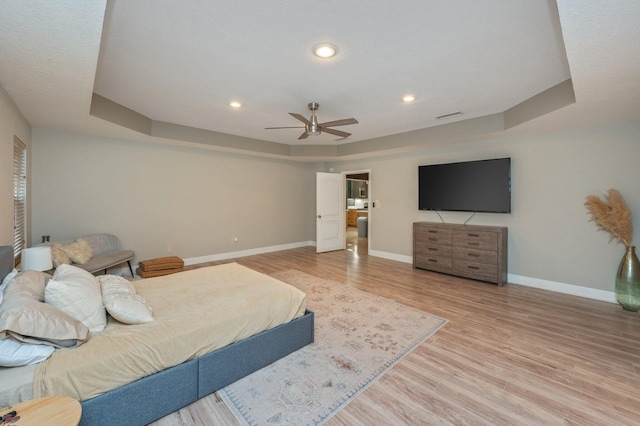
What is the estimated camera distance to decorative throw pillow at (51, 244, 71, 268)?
3477mm

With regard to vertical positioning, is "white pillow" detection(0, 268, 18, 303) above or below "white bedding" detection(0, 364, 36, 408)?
above

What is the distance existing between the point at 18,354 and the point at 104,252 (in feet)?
11.5

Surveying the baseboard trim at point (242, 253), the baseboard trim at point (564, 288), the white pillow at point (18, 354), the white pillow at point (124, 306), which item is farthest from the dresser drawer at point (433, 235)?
the white pillow at point (18, 354)

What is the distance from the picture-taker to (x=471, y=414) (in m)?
1.79

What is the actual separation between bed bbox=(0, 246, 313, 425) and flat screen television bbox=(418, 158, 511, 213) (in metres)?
3.77

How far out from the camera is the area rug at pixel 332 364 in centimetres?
184

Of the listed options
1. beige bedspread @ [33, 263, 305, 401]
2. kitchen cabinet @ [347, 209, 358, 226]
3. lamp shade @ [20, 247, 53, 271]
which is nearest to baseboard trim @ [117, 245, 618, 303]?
lamp shade @ [20, 247, 53, 271]

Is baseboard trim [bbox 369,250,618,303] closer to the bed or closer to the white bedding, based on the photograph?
the bed

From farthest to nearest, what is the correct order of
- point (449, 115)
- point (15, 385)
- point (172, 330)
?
point (449, 115)
point (172, 330)
point (15, 385)

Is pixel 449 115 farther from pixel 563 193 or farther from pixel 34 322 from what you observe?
pixel 34 322

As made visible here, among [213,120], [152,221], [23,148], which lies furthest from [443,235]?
[23,148]

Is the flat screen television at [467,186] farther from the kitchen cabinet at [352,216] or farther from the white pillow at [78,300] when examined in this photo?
the kitchen cabinet at [352,216]

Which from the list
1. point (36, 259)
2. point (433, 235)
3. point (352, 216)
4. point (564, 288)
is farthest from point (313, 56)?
point (352, 216)

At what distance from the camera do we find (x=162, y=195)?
5.21m
